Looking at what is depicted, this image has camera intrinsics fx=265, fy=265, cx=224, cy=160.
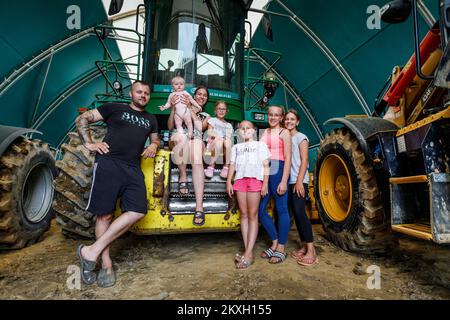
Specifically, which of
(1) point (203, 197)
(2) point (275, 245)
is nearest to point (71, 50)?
(1) point (203, 197)

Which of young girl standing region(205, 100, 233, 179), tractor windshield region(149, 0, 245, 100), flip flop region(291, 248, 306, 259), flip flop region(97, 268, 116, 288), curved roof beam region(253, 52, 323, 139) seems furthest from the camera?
curved roof beam region(253, 52, 323, 139)

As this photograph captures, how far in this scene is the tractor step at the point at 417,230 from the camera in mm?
1843

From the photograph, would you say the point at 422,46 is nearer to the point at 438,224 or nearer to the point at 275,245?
the point at 438,224

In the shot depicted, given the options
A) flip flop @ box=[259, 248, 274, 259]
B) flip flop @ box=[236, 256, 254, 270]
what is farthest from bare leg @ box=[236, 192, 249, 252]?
flip flop @ box=[259, 248, 274, 259]

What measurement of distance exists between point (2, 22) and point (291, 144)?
24.4 ft

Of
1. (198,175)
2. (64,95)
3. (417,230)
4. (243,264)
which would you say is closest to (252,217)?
(243,264)

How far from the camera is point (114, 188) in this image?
222cm

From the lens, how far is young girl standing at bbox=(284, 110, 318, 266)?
2.69 meters

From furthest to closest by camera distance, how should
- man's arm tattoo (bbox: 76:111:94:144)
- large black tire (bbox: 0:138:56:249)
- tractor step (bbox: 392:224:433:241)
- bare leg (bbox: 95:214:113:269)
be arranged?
large black tire (bbox: 0:138:56:249) < man's arm tattoo (bbox: 76:111:94:144) < bare leg (bbox: 95:214:113:269) < tractor step (bbox: 392:224:433:241)

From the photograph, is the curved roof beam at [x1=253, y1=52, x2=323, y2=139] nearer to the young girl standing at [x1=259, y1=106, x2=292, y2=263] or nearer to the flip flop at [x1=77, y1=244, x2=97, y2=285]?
the young girl standing at [x1=259, y1=106, x2=292, y2=263]

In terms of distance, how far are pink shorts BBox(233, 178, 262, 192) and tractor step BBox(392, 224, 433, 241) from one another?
1.20m

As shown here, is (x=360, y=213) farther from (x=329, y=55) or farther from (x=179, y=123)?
(x=329, y=55)

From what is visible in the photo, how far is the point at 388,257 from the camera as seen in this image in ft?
9.09

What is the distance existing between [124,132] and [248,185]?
125cm
